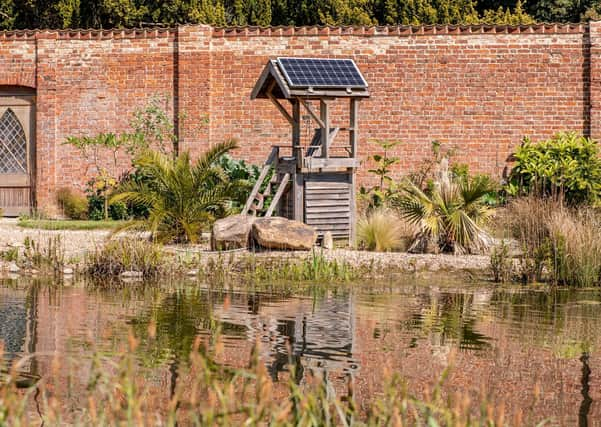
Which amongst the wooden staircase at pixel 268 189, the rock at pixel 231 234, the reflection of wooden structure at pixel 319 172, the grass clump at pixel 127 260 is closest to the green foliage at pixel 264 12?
the wooden staircase at pixel 268 189

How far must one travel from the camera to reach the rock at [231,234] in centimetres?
1481

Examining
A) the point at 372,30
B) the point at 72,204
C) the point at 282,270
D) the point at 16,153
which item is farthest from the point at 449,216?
the point at 16,153

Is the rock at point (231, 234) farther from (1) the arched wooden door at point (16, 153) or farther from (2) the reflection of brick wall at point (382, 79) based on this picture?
(1) the arched wooden door at point (16, 153)

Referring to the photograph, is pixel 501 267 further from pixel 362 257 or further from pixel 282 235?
pixel 282 235

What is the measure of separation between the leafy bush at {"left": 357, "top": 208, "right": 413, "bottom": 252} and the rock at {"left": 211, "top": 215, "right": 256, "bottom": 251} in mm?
1692

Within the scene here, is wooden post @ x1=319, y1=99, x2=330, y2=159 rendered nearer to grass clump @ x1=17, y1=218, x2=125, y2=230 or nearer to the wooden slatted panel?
the wooden slatted panel

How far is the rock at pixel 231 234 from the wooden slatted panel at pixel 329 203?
1.07m

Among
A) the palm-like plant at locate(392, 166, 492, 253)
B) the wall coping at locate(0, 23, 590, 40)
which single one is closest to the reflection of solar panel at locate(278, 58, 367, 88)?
the palm-like plant at locate(392, 166, 492, 253)

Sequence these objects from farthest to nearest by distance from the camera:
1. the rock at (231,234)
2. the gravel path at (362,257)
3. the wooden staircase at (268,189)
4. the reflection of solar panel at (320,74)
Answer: the wooden staircase at (268,189)
the reflection of solar panel at (320,74)
the rock at (231,234)
the gravel path at (362,257)

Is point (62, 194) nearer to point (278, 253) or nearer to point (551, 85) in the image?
point (278, 253)

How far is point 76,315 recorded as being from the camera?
34.6 ft

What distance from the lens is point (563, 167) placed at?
18281 mm

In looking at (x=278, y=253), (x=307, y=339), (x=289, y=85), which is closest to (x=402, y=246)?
(x=278, y=253)

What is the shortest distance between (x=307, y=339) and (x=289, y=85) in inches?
261
